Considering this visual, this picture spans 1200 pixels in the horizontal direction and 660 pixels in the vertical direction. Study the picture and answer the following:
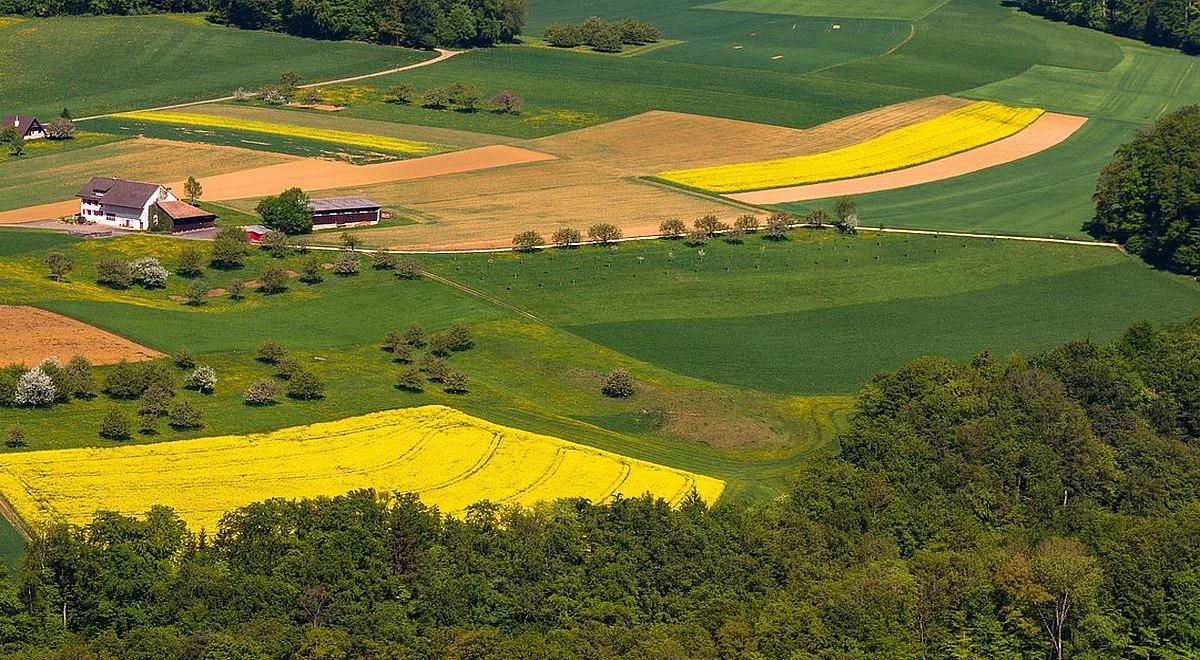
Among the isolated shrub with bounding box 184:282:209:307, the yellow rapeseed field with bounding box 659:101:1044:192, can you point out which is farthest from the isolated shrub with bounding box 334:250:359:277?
the yellow rapeseed field with bounding box 659:101:1044:192

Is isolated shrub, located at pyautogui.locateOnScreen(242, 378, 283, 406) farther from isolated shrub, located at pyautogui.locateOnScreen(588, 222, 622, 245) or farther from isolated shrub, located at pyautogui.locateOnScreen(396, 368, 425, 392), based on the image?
isolated shrub, located at pyautogui.locateOnScreen(588, 222, 622, 245)

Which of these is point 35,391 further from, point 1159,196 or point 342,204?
point 1159,196

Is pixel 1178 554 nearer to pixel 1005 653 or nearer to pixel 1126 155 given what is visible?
pixel 1005 653

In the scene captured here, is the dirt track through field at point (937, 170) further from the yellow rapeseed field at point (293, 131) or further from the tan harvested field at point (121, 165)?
the tan harvested field at point (121, 165)

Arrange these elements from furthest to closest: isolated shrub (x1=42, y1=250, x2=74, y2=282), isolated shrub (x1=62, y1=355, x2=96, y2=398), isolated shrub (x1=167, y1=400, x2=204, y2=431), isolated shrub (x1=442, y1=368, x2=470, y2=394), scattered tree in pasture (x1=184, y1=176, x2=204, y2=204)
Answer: scattered tree in pasture (x1=184, y1=176, x2=204, y2=204)
isolated shrub (x1=42, y1=250, x2=74, y2=282)
isolated shrub (x1=442, y1=368, x2=470, y2=394)
isolated shrub (x1=62, y1=355, x2=96, y2=398)
isolated shrub (x1=167, y1=400, x2=204, y2=431)

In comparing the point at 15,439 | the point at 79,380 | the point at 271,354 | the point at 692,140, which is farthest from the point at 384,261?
the point at 692,140

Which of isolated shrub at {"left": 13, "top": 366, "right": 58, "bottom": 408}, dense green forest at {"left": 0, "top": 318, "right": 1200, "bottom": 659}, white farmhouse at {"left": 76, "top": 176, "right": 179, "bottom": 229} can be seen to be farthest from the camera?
white farmhouse at {"left": 76, "top": 176, "right": 179, "bottom": 229}

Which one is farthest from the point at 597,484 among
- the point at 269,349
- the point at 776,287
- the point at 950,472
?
the point at 776,287
